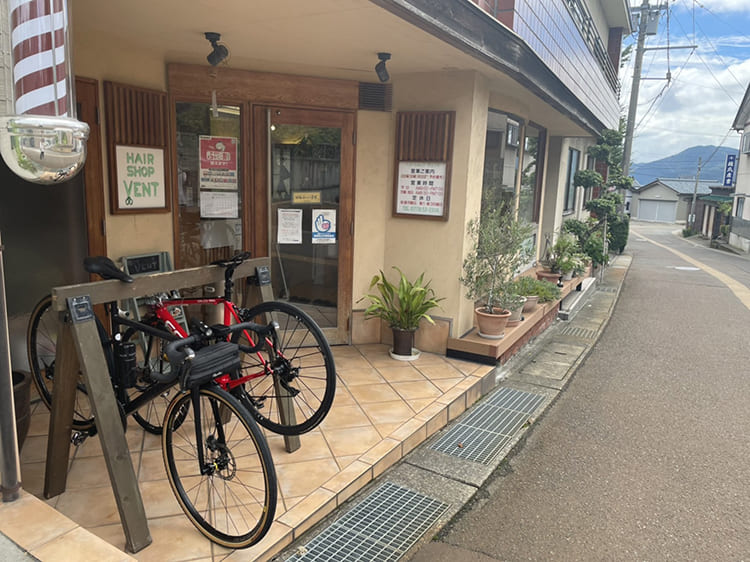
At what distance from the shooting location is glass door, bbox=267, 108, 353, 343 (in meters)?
5.62

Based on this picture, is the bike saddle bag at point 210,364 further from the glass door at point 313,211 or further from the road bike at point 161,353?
the glass door at point 313,211

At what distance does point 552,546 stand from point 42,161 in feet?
10.8

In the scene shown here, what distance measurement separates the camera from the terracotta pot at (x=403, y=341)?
5.70 metres

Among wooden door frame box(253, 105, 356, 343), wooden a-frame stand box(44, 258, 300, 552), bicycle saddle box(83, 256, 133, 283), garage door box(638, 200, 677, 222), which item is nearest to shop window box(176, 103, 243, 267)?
wooden door frame box(253, 105, 356, 343)

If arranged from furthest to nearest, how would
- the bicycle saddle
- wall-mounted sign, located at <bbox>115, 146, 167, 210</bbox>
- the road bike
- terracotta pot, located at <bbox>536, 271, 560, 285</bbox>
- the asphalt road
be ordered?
terracotta pot, located at <bbox>536, 271, 560, 285</bbox> < wall-mounted sign, located at <bbox>115, 146, 167, 210</bbox> < the asphalt road < the road bike < the bicycle saddle

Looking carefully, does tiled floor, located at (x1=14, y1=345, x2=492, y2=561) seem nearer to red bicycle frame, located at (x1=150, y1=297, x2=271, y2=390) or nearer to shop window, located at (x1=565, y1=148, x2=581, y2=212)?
red bicycle frame, located at (x1=150, y1=297, x2=271, y2=390)

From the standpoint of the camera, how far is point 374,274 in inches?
244

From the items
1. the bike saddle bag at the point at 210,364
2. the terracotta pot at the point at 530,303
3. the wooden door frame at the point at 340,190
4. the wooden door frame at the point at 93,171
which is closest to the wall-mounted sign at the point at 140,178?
the wooden door frame at the point at 93,171

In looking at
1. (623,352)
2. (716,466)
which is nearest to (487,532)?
(716,466)

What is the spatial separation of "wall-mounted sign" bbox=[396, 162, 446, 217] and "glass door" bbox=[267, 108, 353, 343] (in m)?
0.58

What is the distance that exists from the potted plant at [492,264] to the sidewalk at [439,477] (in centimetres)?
Result: 57

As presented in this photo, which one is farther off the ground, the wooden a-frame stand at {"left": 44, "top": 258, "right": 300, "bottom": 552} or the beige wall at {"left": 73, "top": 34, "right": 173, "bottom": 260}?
the beige wall at {"left": 73, "top": 34, "right": 173, "bottom": 260}

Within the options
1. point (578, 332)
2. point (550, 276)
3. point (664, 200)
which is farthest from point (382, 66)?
point (664, 200)

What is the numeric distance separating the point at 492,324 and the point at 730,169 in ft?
114
